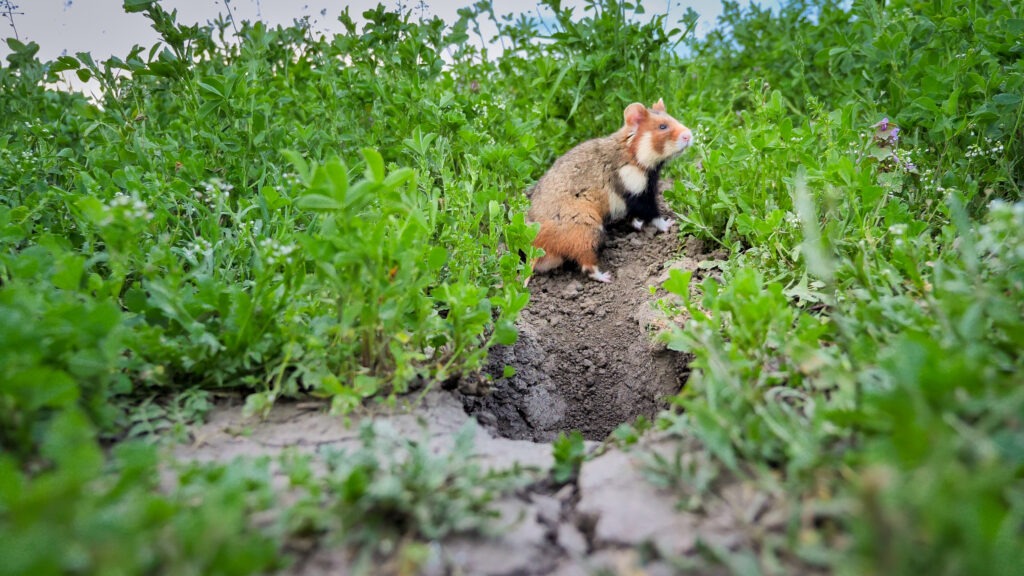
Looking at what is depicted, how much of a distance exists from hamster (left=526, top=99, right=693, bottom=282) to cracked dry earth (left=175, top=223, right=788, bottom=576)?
20.7 inches

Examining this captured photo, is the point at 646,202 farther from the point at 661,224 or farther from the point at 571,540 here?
the point at 571,540

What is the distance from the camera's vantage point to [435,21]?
5348 millimetres

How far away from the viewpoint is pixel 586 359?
154 inches

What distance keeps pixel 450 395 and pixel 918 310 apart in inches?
68.4

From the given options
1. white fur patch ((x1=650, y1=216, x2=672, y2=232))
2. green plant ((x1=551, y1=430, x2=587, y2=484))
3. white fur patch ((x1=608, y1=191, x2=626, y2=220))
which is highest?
white fur patch ((x1=608, y1=191, x2=626, y2=220))

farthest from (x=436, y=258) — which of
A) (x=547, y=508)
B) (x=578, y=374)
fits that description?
(x=578, y=374)

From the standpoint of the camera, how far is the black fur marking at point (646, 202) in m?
4.90

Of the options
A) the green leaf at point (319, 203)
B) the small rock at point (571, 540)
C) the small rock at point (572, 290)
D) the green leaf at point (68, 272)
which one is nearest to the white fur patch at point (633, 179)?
the small rock at point (572, 290)

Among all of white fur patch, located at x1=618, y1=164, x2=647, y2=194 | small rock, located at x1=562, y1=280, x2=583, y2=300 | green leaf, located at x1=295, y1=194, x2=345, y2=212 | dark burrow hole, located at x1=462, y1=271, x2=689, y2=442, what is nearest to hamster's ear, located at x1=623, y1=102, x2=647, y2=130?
white fur patch, located at x1=618, y1=164, x2=647, y2=194

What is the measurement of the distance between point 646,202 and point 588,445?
8.89 ft

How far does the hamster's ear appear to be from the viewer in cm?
506

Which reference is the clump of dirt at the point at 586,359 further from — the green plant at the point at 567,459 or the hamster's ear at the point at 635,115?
the hamster's ear at the point at 635,115

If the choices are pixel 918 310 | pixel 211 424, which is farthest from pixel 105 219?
pixel 918 310

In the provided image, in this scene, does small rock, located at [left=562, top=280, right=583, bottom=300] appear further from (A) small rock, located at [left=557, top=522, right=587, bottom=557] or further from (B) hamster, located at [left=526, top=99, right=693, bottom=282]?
(A) small rock, located at [left=557, top=522, right=587, bottom=557]
